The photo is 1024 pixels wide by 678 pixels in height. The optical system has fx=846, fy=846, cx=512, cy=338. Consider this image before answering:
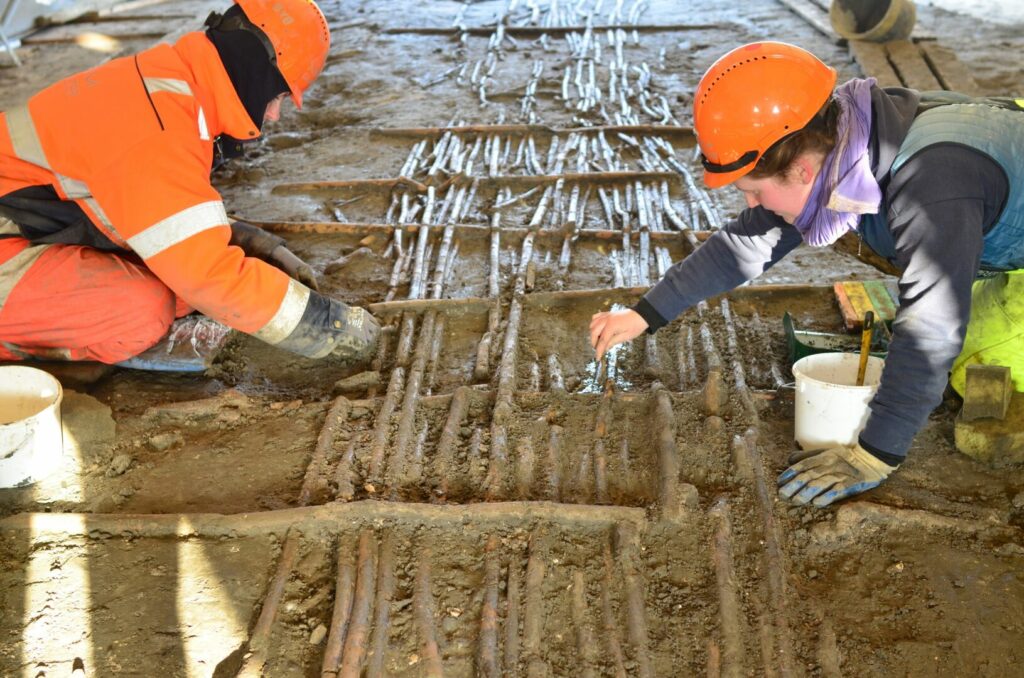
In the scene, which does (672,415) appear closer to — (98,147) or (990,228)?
(990,228)

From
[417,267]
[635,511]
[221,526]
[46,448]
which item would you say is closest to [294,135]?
[417,267]

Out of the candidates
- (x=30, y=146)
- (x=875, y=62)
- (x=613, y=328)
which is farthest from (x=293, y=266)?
(x=875, y=62)

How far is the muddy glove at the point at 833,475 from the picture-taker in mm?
2500

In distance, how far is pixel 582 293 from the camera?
3820 millimetres

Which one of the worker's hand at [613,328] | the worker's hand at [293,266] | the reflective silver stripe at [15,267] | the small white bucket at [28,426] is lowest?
the worker's hand at [293,266]

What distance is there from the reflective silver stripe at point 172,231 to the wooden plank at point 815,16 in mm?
5982

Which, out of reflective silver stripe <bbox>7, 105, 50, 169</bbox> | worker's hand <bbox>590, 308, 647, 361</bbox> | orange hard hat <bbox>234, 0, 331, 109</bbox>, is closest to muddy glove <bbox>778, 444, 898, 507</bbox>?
→ worker's hand <bbox>590, 308, 647, 361</bbox>

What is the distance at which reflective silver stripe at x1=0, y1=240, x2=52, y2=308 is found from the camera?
3166mm

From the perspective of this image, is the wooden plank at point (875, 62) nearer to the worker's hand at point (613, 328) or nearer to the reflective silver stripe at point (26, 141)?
the worker's hand at point (613, 328)

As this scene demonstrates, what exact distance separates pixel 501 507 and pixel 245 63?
6.10 ft

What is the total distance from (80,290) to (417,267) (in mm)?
1527

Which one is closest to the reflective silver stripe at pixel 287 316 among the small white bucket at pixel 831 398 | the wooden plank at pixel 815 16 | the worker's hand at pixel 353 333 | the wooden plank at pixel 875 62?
the worker's hand at pixel 353 333

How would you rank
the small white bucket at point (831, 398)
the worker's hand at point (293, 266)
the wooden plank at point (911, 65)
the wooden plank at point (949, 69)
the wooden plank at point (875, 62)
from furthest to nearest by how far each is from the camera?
1. the wooden plank at point (875, 62)
2. the wooden plank at point (911, 65)
3. the wooden plank at point (949, 69)
4. the worker's hand at point (293, 266)
5. the small white bucket at point (831, 398)

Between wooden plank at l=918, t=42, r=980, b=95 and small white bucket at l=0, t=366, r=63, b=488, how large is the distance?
5.70m
